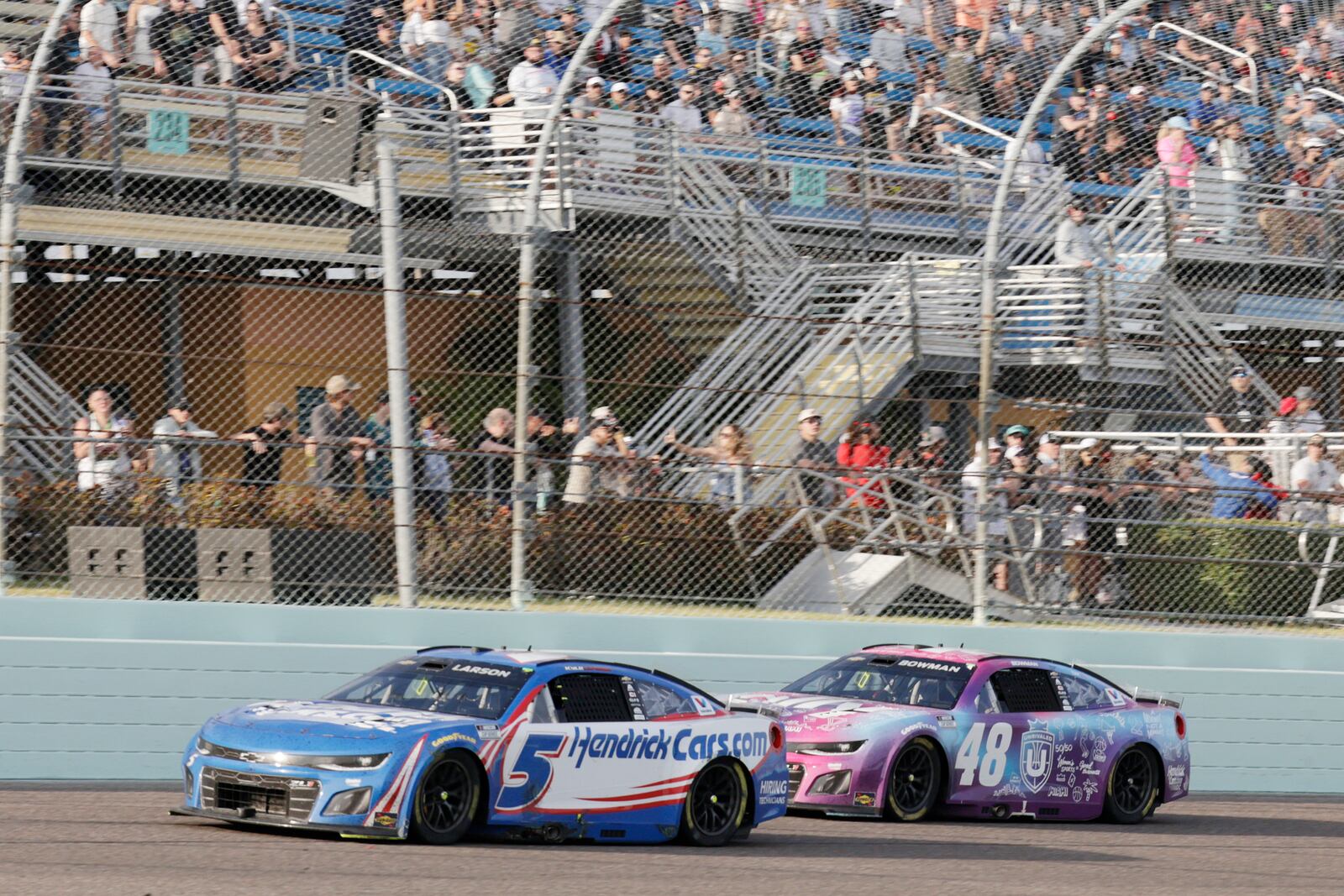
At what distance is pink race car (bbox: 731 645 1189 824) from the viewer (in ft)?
37.7

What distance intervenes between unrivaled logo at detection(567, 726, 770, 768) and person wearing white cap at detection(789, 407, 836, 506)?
3.00 metres

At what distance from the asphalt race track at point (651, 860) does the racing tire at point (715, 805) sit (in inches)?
5.7

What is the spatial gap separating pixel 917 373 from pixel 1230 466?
2.50 m

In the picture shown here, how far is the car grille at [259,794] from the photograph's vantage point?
887 centimetres

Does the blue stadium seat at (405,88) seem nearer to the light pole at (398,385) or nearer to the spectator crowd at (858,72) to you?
the spectator crowd at (858,72)

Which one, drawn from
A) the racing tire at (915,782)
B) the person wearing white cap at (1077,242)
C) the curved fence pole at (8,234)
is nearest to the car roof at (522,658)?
the racing tire at (915,782)

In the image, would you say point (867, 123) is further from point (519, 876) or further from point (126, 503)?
point (519, 876)

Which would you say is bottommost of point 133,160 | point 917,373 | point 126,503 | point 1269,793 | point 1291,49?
point 1269,793

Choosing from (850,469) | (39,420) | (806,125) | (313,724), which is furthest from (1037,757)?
(39,420)

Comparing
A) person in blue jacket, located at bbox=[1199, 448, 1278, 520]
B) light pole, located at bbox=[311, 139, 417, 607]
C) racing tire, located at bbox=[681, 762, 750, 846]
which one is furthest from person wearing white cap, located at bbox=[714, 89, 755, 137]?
racing tire, located at bbox=[681, 762, 750, 846]

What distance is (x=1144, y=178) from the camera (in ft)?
58.3

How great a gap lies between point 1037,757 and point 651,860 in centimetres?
381

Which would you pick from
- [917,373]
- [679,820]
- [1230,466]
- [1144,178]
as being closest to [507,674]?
[679,820]

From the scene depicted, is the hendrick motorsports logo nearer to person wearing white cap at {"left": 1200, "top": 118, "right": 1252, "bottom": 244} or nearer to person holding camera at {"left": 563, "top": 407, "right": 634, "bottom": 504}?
person holding camera at {"left": 563, "top": 407, "right": 634, "bottom": 504}
